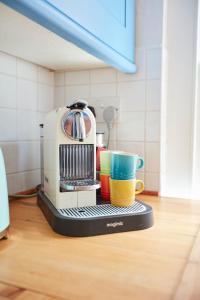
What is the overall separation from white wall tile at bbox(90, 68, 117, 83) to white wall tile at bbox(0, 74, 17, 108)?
322 mm

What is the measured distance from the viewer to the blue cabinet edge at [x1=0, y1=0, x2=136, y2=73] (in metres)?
0.52

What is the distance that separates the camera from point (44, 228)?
70 centimetres

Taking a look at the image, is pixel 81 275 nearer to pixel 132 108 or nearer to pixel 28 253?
pixel 28 253

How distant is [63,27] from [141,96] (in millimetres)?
511

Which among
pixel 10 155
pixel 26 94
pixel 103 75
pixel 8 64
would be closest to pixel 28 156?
pixel 10 155

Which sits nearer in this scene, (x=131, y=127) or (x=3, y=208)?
(x=3, y=208)

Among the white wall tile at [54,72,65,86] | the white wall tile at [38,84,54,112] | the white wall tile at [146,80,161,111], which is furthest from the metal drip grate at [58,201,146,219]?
the white wall tile at [54,72,65,86]

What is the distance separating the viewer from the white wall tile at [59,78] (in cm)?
120

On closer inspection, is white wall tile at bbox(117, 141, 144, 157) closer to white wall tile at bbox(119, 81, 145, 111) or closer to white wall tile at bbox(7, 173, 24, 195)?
white wall tile at bbox(119, 81, 145, 111)

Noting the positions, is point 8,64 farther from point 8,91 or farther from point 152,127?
point 152,127

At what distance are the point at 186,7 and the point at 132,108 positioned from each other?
44 centimetres

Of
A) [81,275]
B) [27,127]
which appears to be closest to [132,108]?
[27,127]

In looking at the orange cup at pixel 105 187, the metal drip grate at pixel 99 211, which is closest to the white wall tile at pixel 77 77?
the orange cup at pixel 105 187

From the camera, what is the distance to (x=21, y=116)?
101cm
